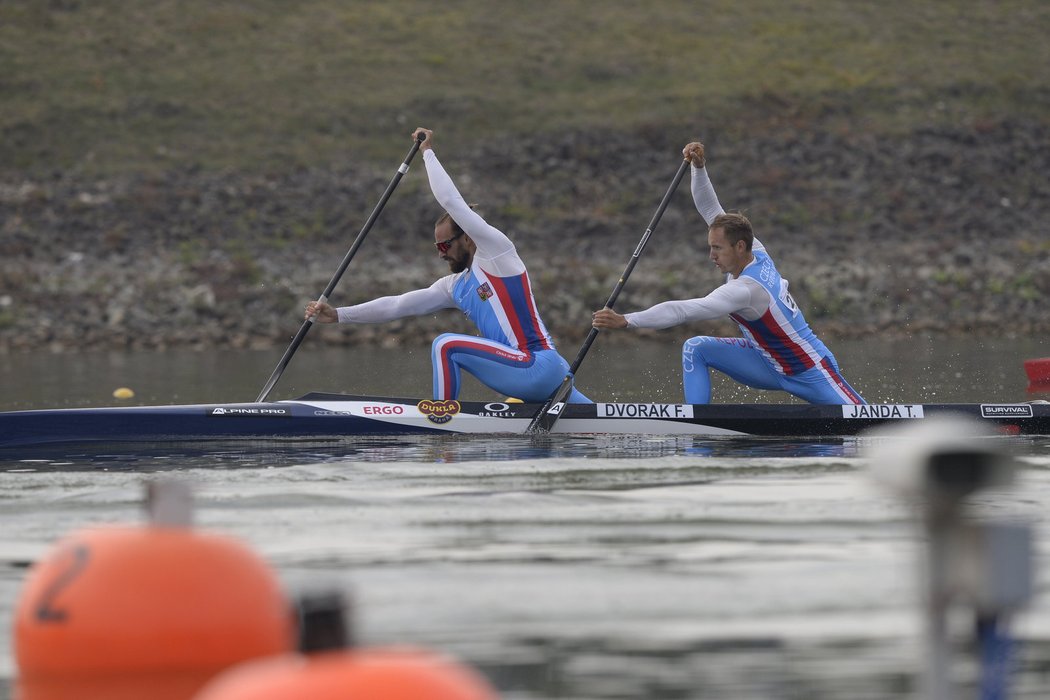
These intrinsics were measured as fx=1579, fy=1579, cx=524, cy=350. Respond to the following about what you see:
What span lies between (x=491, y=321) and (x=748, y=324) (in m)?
1.72

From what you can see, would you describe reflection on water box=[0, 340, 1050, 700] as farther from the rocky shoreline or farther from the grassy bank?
the grassy bank

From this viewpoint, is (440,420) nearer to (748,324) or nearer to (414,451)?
(414,451)

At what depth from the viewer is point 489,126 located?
1500 inches

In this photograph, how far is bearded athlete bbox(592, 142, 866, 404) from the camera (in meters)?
10.2

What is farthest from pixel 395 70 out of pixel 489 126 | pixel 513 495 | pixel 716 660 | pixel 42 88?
pixel 716 660

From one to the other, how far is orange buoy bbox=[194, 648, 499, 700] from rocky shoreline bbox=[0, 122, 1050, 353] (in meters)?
21.5

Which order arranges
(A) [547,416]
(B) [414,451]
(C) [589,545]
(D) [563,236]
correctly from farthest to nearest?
(D) [563,236] → (A) [547,416] → (B) [414,451] → (C) [589,545]

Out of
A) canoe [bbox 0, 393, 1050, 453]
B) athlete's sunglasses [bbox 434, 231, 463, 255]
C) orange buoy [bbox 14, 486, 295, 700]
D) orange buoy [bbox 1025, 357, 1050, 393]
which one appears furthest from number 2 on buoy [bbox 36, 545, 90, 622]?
A: orange buoy [bbox 1025, 357, 1050, 393]

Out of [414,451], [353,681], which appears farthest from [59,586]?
[414,451]

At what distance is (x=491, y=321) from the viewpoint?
10367 millimetres

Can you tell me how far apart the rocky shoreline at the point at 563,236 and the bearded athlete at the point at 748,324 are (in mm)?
13636

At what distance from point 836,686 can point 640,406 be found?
6.28 meters

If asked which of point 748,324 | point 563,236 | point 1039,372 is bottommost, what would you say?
point 1039,372

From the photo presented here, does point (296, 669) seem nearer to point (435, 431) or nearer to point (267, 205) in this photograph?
point (435, 431)
